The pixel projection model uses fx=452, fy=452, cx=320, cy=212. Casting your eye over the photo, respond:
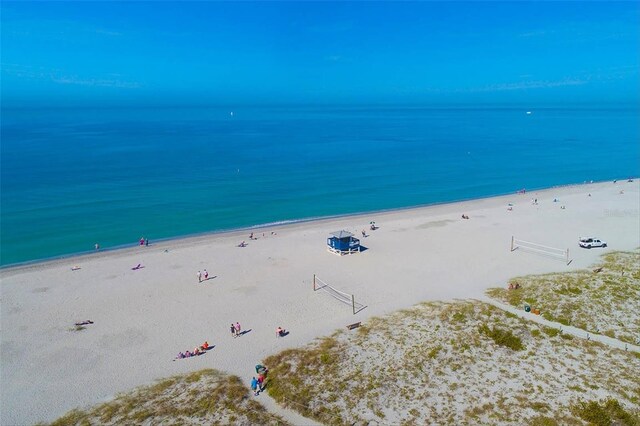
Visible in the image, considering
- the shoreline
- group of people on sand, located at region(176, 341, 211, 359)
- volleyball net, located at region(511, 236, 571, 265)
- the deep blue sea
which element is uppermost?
Result: the deep blue sea

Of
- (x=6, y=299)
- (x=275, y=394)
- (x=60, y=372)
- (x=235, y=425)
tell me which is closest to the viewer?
(x=235, y=425)

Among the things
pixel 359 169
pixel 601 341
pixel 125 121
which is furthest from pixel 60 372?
pixel 125 121

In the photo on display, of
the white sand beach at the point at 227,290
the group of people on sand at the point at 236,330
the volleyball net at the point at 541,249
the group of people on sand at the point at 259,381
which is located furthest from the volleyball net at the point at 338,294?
the volleyball net at the point at 541,249

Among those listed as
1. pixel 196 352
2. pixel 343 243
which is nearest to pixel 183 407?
pixel 196 352

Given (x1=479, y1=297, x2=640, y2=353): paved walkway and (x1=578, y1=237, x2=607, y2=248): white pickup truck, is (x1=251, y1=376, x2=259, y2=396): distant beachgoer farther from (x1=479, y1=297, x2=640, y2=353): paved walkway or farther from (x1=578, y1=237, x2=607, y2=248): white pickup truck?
(x1=578, y1=237, x2=607, y2=248): white pickup truck

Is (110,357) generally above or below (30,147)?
below

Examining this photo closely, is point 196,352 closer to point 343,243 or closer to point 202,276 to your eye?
point 202,276

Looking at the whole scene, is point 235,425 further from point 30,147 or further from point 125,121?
point 125,121

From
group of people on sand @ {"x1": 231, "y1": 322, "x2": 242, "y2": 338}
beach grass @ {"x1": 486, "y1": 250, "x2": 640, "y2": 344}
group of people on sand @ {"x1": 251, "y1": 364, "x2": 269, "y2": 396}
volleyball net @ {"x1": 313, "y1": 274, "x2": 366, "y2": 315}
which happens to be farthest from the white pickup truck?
group of people on sand @ {"x1": 251, "y1": 364, "x2": 269, "y2": 396}

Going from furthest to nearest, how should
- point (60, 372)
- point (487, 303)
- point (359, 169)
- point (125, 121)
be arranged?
point (125, 121)
point (359, 169)
point (487, 303)
point (60, 372)
